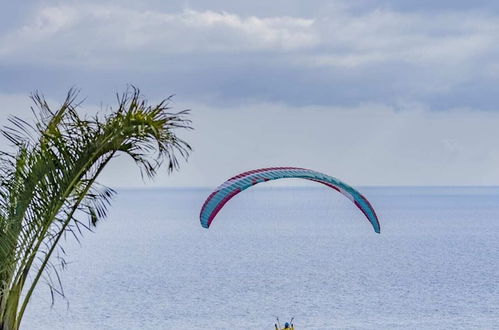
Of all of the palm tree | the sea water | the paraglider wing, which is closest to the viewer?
the palm tree

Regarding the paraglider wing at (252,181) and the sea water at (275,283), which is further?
the sea water at (275,283)

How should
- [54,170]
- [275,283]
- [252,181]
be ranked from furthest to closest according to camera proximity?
[275,283], [252,181], [54,170]

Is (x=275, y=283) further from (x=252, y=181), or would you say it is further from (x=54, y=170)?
(x=54, y=170)

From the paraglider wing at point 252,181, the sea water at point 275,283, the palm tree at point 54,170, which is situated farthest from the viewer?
the sea water at point 275,283

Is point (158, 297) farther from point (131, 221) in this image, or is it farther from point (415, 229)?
point (131, 221)

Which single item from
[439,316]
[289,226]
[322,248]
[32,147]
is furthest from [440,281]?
[289,226]

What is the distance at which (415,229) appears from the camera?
13300 centimetres

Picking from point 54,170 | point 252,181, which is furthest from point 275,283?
point 54,170

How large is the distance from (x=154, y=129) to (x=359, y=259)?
241ft

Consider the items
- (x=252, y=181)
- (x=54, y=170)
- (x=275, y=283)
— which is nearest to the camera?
(x=54, y=170)

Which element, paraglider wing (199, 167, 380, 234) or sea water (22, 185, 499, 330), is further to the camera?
sea water (22, 185, 499, 330)

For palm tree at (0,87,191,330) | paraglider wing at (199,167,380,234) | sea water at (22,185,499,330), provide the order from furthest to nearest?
sea water at (22,185,499,330)
paraglider wing at (199,167,380,234)
palm tree at (0,87,191,330)

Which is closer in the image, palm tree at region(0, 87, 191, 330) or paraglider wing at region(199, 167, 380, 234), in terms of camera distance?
palm tree at region(0, 87, 191, 330)

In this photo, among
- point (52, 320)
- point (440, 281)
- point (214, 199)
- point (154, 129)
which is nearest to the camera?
point (154, 129)
